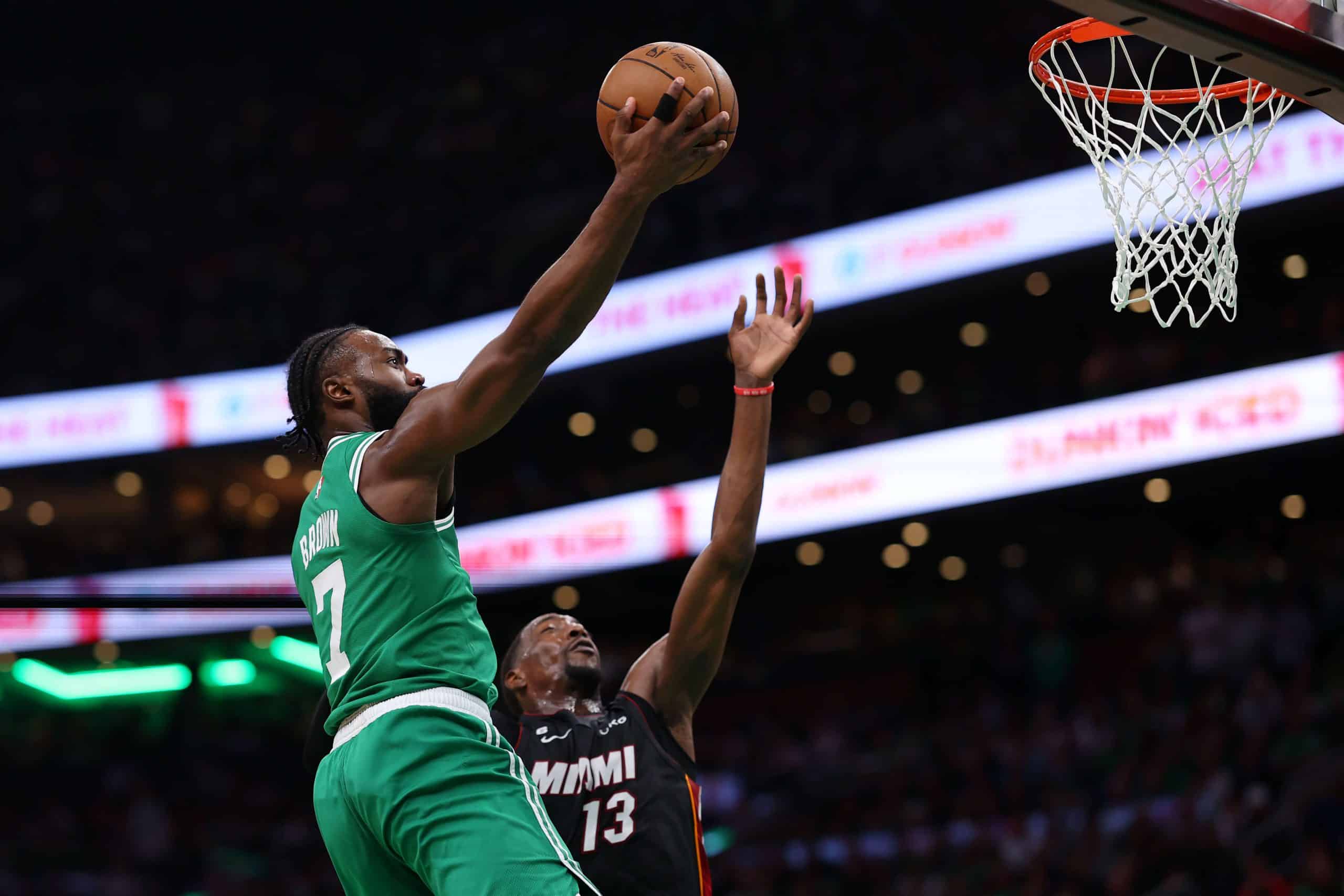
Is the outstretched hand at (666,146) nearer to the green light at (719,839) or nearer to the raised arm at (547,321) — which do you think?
the raised arm at (547,321)

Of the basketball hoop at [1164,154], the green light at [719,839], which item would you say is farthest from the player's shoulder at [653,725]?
the green light at [719,839]

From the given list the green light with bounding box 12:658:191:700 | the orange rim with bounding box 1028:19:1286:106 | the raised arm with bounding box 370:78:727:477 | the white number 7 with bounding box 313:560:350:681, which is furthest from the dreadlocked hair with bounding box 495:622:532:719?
the green light with bounding box 12:658:191:700

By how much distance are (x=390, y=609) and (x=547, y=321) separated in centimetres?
61

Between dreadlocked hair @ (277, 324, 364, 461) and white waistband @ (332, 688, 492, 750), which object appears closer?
white waistband @ (332, 688, 492, 750)

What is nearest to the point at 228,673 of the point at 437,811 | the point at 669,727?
the point at 669,727

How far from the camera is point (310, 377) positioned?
10.3 feet

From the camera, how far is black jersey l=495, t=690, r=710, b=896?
146 inches

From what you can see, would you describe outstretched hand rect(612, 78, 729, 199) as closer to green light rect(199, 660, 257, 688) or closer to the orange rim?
the orange rim

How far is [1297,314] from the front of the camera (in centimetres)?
1197

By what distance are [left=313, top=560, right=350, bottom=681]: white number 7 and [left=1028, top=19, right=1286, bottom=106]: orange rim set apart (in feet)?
7.81

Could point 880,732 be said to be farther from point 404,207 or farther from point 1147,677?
point 404,207

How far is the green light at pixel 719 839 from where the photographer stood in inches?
441

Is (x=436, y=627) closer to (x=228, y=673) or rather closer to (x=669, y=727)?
(x=669, y=727)

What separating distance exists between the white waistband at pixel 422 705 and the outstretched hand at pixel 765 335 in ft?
4.43
